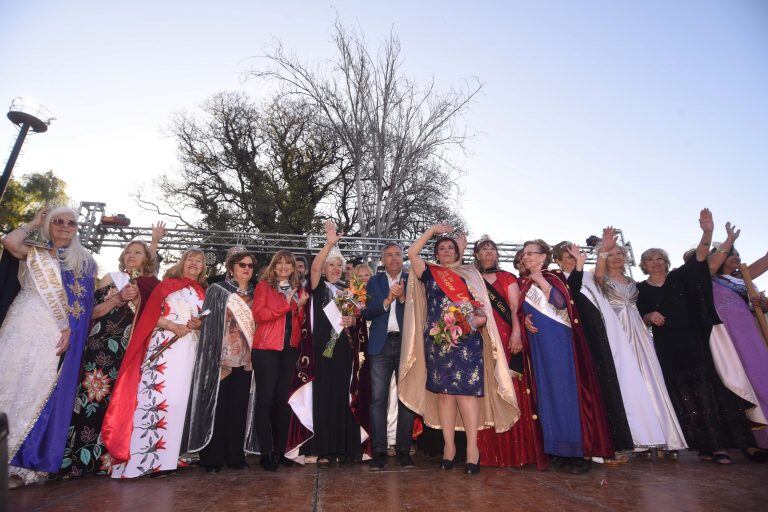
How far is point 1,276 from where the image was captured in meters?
3.25

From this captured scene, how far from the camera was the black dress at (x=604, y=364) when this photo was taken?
3.59 metres

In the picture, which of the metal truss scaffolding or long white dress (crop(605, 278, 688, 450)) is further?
the metal truss scaffolding

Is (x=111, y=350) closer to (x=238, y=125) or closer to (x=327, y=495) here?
(x=327, y=495)

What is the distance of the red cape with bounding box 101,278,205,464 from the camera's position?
3.25 meters

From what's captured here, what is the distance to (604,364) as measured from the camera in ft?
12.5

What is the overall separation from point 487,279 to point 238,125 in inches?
860

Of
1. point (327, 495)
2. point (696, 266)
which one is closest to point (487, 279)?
point (696, 266)

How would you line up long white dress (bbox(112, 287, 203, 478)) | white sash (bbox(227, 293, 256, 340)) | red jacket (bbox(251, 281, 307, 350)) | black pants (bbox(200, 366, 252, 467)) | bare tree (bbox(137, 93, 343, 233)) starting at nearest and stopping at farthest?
long white dress (bbox(112, 287, 203, 478)) → black pants (bbox(200, 366, 252, 467)) → red jacket (bbox(251, 281, 307, 350)) → white sash (bbox(227, 293, 256, 340)) → bare tree (bbox(137, 93, 343, 233))

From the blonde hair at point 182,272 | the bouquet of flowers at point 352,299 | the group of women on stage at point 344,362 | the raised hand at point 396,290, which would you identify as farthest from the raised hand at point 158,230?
the raised hand at point 396,290

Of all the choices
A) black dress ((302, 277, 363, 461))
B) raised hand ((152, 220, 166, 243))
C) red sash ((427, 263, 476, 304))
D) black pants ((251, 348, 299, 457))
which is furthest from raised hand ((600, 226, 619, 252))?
raised hand ((152, 220, 166, 243))

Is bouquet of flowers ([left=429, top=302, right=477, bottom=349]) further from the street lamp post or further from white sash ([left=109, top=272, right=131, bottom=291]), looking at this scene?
the street lamp post

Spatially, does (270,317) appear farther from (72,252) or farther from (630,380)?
(630,380)

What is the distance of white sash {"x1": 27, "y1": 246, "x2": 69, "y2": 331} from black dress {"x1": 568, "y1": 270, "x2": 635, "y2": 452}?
428cm

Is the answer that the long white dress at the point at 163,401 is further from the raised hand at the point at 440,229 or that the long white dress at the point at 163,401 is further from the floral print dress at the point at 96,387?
the raised hand at the point at 440,229
